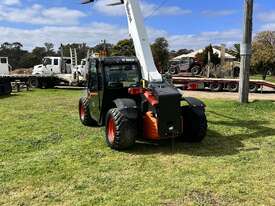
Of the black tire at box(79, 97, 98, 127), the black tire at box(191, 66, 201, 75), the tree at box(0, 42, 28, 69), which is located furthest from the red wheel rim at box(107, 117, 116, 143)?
the tree at box(0, 42, 28, 69)

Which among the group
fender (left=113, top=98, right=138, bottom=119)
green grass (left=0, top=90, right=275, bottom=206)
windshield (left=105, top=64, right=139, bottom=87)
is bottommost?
green grass (left=0, top=90, right=275, bottom=206)

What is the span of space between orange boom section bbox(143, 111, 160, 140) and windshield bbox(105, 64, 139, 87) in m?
1.42

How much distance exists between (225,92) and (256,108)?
37.0 ft

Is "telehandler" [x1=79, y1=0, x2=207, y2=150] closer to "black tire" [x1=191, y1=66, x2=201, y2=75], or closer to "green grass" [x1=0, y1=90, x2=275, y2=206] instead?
"green grass" [x1=0, y1=90, x2=275, y2=206]

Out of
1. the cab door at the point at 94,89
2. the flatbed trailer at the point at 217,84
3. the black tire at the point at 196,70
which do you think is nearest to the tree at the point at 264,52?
the black tire at the point at 196,70

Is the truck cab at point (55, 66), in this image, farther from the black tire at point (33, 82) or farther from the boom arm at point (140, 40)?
the boom arm at point (140, 40)

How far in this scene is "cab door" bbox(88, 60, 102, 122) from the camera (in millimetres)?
11570

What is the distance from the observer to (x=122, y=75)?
448 inches

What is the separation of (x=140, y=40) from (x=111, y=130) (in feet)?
7.95

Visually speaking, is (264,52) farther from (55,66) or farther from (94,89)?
(94,89)

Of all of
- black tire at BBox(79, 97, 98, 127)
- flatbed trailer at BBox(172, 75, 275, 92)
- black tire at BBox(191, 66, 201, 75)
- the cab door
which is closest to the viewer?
the cab door

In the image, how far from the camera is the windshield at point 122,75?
37.0ft

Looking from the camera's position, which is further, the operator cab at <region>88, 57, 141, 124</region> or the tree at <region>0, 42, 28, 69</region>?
the tree at <region>0, 42, 28, 69</region>

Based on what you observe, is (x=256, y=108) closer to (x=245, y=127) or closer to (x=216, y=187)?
(x=245, y=127)
